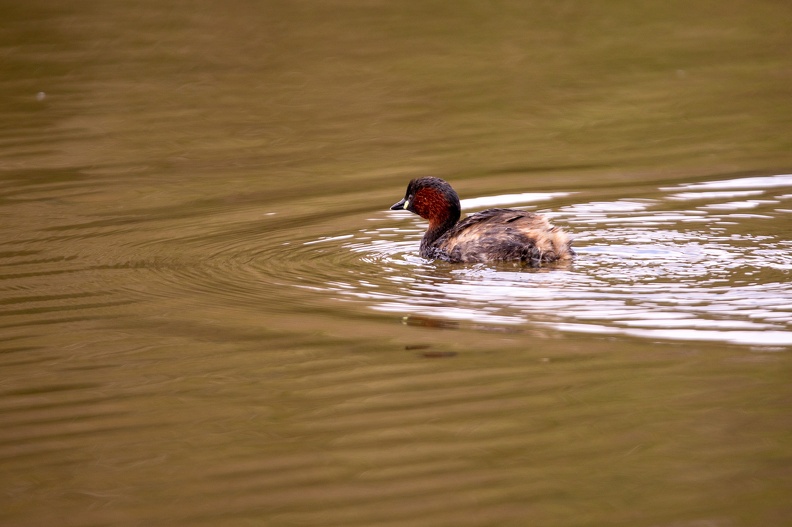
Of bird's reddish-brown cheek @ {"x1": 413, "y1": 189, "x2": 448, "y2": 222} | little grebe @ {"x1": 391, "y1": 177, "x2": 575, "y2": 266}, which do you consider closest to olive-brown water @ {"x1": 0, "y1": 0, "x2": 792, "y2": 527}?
little grebe @ {"x1": 391, "y1": 177, "x2": 575, "y2": 266}

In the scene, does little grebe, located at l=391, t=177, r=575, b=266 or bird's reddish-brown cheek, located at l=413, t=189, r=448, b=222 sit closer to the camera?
little grebe, located at l=391, t=177, r=575, b=266

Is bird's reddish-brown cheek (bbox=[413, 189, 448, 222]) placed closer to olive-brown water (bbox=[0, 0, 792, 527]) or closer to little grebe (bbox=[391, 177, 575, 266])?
little grebe (bbox=[391, 177, 575, 266])

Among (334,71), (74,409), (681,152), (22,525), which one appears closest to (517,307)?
(74,409)

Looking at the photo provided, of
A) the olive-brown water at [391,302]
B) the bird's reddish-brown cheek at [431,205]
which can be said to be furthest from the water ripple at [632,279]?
the bird's reddish-brown cheek at [431,205]

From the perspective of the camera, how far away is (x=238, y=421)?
5277mm

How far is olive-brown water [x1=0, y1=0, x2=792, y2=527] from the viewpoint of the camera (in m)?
4.57

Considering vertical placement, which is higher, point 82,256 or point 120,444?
point 82,256

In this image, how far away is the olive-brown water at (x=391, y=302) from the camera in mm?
4570

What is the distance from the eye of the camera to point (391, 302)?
6961mm

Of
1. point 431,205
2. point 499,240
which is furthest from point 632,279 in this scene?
point 431,205

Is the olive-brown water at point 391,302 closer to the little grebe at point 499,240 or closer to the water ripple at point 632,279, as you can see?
the water ripple at point 632,279

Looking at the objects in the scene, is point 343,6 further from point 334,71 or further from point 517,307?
point 517,307

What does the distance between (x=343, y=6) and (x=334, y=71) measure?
412 cm

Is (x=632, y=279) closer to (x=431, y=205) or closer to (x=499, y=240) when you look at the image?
(x=499, y=240)
